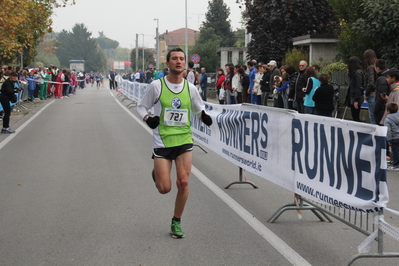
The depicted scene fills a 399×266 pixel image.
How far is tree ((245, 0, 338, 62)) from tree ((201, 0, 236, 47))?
61141 mm

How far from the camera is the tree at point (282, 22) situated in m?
31.5

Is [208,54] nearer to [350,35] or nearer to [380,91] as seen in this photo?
[350,35]

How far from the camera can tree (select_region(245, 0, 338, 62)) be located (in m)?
31.5

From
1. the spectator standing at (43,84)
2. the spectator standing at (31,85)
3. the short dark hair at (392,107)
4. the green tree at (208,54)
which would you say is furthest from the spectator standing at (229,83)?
the green tree at (208,54)

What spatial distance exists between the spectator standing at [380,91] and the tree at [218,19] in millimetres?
82343

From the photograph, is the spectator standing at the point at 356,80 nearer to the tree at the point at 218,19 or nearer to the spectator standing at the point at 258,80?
the spectator standing at the point at 258,80

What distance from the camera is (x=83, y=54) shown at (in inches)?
6905

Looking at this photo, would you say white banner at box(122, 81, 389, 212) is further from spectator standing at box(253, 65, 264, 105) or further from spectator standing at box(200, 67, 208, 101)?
spectator standing at box(200, 67, 208, 101)

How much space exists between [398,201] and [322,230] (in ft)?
7.24

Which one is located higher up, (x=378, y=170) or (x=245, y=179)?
(x=378, y=170)

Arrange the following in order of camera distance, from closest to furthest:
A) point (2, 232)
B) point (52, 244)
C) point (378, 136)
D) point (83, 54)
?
point (378, 136), point (52, 244), point (2, 232), point (83, 54)

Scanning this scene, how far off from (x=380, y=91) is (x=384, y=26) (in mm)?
7310

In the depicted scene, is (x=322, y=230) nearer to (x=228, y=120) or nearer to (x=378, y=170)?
(x=378, y=170)

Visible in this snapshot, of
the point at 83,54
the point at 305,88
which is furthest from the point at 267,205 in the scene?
the point at 83,54
